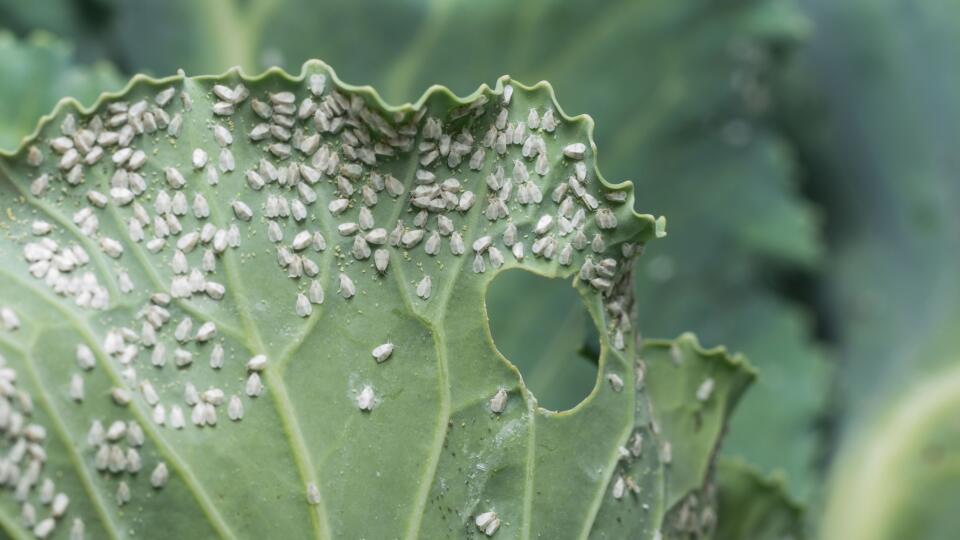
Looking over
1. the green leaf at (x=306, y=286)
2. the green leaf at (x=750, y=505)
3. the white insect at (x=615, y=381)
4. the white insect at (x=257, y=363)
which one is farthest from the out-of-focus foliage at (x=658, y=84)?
the white insect at (x=257, y=363)

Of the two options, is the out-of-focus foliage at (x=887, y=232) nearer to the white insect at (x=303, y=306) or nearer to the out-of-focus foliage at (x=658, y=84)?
the out-of-focus foliage at (x=658, y=84)

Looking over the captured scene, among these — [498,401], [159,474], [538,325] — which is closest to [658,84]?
[538,325]

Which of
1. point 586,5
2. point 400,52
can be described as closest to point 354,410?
point 400,52

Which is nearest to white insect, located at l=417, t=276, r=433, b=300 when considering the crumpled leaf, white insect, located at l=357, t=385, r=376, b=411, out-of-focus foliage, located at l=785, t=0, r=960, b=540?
white insect, located at l=357, t=385, r=376, b=411

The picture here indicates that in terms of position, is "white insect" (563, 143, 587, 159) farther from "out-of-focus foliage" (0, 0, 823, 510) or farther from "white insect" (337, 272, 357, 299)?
"out-of-focus foliage" (0, 0, 823, 510)

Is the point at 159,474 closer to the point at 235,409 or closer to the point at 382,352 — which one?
the point at 235,409

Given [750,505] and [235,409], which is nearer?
[235,409]
